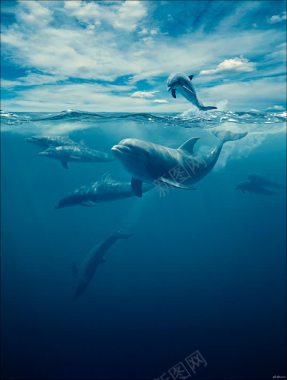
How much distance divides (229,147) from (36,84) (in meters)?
37.3

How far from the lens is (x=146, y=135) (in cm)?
2762

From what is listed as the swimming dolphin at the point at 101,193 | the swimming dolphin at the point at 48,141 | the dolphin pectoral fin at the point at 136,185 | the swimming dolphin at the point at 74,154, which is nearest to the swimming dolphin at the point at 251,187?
the swimming dolphin at the point at 101,193

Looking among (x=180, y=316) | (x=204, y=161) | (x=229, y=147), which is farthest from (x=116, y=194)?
(x=229, y=147)

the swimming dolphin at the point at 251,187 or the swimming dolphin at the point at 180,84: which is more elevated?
the swimming dolphin at the point at 180,84

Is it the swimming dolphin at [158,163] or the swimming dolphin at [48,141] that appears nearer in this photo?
the swimming dolphin at [158,163]

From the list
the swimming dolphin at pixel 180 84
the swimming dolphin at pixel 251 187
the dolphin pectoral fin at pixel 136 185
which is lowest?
the swimming dolphin at pixel 251 187

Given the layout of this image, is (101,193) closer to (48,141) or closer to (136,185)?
(48,141)

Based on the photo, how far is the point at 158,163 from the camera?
27.8 ft

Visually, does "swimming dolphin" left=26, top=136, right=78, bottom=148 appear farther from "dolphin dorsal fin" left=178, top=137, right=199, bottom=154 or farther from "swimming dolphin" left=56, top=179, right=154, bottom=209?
"dolphin dorsal fin" left=178, top=137, right=199, bottom=154

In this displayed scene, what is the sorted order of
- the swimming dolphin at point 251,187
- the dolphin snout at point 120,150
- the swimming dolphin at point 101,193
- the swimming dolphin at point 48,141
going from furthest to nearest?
the swimming dolphin at point 251,187, the swimming dolphin at point 48,141, the swimming dolphin at point 101,193, the dolphin snout at point 120,150

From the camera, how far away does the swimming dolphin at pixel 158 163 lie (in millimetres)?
8156

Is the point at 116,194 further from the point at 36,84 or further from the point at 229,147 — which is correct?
the point at 229,147

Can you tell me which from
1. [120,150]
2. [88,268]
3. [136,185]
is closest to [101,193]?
[88,268]

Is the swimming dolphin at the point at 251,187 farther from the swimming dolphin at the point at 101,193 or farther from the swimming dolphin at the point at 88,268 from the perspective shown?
the swimming dolphin at the point at 88,268
